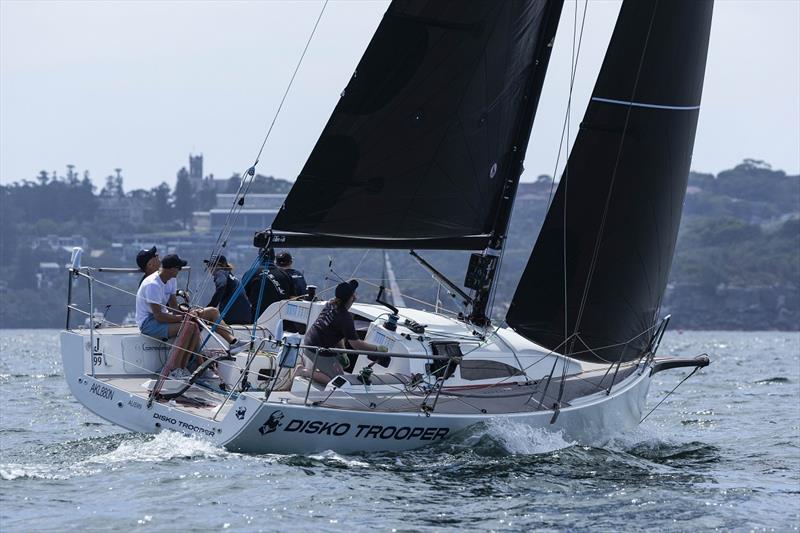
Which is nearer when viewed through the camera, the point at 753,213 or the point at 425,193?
the point at 425,193

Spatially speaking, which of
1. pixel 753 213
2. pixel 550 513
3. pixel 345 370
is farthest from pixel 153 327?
pixel 753 213

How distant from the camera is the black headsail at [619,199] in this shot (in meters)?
13.0

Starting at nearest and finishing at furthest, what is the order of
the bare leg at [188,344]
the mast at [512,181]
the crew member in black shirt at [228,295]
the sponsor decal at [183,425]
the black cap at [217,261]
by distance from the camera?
1. the sponsor decal at [183,425]
2. the bare leg at [188,344]
3. the mast at [512,181]
4. the black cap at [217,261]
5. the crew member in black shirt at [228,295]

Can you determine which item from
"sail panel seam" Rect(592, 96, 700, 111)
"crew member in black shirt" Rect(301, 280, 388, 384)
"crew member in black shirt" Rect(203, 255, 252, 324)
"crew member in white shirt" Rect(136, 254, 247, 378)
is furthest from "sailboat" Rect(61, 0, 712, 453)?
Answer: "crew member in black shirt" Rect(203, 255, 252, 324)

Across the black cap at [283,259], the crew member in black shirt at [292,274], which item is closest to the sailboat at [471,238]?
the crew member in black shirt at [292,274]

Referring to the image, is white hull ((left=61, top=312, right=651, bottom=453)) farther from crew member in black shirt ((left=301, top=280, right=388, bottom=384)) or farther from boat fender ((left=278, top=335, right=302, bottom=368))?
crew member in black shirt ((left=301, top=280, right=388, bottom=384))

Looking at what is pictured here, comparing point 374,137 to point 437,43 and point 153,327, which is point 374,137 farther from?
point 153,327

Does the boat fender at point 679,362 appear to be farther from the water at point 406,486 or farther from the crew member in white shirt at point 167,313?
the crew member in white shirt at point 167,313

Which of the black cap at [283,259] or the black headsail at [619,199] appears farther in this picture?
the black cap at [283,259]

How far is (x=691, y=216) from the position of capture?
6117 inches

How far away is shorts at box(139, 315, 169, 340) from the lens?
12.1 m

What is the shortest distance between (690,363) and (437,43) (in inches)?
155

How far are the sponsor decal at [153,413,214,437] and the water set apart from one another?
100 millimetres

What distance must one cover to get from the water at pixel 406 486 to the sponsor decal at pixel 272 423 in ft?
0.70
